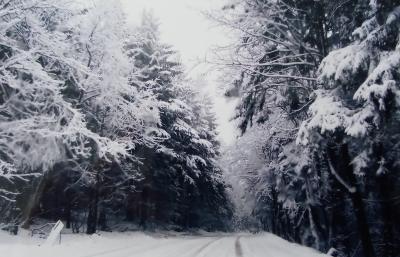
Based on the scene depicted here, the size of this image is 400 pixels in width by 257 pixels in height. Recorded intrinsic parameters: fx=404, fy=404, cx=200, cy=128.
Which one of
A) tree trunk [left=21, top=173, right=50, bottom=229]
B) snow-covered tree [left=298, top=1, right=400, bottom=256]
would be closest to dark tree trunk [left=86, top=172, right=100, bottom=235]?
tree trunk [left=21, top=173, right=50, bottom=229]

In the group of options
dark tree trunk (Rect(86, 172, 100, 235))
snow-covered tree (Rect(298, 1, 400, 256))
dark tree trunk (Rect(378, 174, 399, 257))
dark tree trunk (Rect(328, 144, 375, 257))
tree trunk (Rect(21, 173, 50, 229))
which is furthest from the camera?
dark tree trunk (Rect(86, 172, 100, 235))

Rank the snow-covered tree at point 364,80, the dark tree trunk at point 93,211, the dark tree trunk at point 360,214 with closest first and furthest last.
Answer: the snow-covered tree at point 364,80 < the dark tree trunk at point 360,214 < the dark tree trunk at point 93,211

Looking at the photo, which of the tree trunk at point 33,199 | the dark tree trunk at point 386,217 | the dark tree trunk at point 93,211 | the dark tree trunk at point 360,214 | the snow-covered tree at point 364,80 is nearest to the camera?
the snow-covered tree at point 364,80

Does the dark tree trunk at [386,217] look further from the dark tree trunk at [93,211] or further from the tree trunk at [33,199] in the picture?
the tree trunk at [33,199]

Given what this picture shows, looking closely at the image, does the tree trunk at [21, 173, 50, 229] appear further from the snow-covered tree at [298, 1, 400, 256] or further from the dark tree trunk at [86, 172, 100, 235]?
the snow-covered tree at [298, 1, 400, 256]

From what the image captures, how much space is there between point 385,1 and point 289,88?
5380mm

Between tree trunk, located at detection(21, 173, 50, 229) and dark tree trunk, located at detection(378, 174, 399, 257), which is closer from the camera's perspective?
dark tree trunk, located at detection(378, 174, 399, 257)

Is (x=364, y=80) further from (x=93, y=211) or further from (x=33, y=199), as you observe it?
(x=93, y=211)

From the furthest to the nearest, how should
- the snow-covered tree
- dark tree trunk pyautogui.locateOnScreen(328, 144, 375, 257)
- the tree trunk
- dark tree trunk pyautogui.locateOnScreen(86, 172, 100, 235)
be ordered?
dark tree trunk pyautogui.locateOnScreen(86, 172, 100, 235) → the tree trunk → dark tree trunk pyautogui.locateOnScreen(328, 144, 375, 257) → the snow-covered tree

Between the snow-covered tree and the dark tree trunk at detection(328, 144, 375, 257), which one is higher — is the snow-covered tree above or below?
above

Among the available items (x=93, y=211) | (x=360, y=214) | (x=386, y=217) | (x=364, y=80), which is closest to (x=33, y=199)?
(x=93, y=211)

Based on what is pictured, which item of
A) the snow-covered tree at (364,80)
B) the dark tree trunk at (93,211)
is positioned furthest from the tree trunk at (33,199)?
the snow-covered tree at (364,80)

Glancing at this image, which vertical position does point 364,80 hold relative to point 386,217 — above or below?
above

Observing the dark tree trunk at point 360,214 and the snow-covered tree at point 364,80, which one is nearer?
the snow-covered tree at point 364,80
